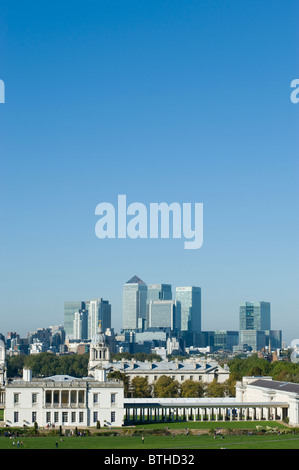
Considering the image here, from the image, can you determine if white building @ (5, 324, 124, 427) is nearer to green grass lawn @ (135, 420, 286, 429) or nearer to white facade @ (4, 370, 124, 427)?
white facade @ (4, 370, 124, 427)

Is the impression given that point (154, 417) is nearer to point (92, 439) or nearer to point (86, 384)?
point (86, 384)

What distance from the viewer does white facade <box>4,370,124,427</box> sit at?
85.9 m

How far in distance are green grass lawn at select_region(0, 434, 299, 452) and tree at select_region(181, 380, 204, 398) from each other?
39.9m

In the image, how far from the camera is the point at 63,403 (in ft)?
287

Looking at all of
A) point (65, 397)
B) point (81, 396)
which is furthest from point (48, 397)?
point (81, 396)

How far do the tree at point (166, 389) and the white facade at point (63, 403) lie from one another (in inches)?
1168

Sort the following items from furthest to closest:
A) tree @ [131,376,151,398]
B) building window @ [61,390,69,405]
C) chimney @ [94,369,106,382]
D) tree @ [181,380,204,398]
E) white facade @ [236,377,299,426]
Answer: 1. tree @ [181,380,204,398]
2. tree @ [131,376,151,398]
3. white facade @ [236,377,299,426]
4. chimney @ [94,369,106,382]
5. building window @ [61,390,69,405]

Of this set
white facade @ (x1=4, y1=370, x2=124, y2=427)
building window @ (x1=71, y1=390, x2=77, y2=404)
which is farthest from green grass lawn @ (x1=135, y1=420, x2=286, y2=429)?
building window @ (x1=71, y1=390, x2=77, y2=404)

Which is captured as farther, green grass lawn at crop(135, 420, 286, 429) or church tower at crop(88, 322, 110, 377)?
church tower at crop(88, 322, 110, 377)

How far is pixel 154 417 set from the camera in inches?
3900

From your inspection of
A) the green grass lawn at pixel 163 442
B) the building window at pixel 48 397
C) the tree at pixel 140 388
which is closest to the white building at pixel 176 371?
the tree at pixel 140 388

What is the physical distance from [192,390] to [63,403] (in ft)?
111
